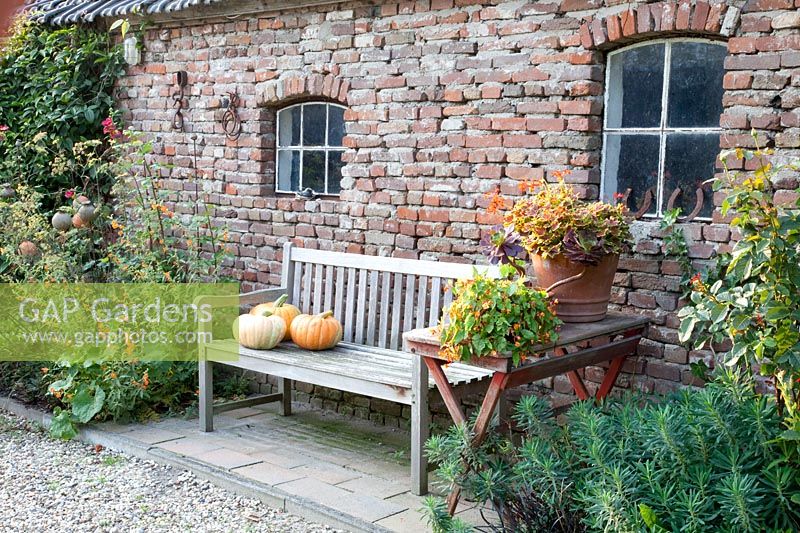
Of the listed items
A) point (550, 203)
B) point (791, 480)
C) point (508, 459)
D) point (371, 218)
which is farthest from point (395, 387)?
point (791, 480)

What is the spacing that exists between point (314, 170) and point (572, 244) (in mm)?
2757

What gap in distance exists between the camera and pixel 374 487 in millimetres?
4629

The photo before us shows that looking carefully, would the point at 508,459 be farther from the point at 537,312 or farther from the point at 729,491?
the point at 729,491

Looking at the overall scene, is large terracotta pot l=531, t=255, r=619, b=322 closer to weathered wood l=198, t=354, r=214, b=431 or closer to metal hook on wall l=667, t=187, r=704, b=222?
metal hook on wall l=667, t=187, r=704, b=222

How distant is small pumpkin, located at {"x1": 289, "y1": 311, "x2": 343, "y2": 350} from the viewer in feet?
17.7

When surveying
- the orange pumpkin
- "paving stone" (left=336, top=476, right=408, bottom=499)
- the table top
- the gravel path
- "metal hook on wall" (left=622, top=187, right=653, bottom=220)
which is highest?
"metal hook on wall" (left=622, top=187, right=653, bottom=220)

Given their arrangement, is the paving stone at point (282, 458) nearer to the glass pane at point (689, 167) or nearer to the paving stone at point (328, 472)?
the paving stone at point (328, 472)

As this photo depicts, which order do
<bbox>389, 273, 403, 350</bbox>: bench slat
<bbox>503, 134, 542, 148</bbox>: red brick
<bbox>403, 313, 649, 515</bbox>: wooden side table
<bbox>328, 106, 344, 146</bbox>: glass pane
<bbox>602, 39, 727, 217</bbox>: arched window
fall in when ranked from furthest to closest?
<bbox>328, 106, 344, 146</bbox>: glass pane → <bbox>389, 273, 403, 350</bbox>: bench slat → <bbox>503, 134, 542, 148</bbox>: red brick → <bbox>602, 39, 727, 217</bbox>: arched window → <bbox>403, 313, 649, 515</bbox>: wooden side table

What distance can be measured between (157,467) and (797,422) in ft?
11.8

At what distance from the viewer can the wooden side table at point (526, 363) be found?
13.0ft

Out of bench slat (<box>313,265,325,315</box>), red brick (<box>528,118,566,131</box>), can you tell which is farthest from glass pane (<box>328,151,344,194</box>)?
red brick (<box>528,118,566,131</box>)

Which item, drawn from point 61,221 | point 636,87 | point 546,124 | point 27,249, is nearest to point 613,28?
point 636,87

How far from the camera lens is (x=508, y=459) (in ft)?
13.6

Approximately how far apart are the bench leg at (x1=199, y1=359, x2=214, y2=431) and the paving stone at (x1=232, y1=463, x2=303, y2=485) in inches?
31.3
